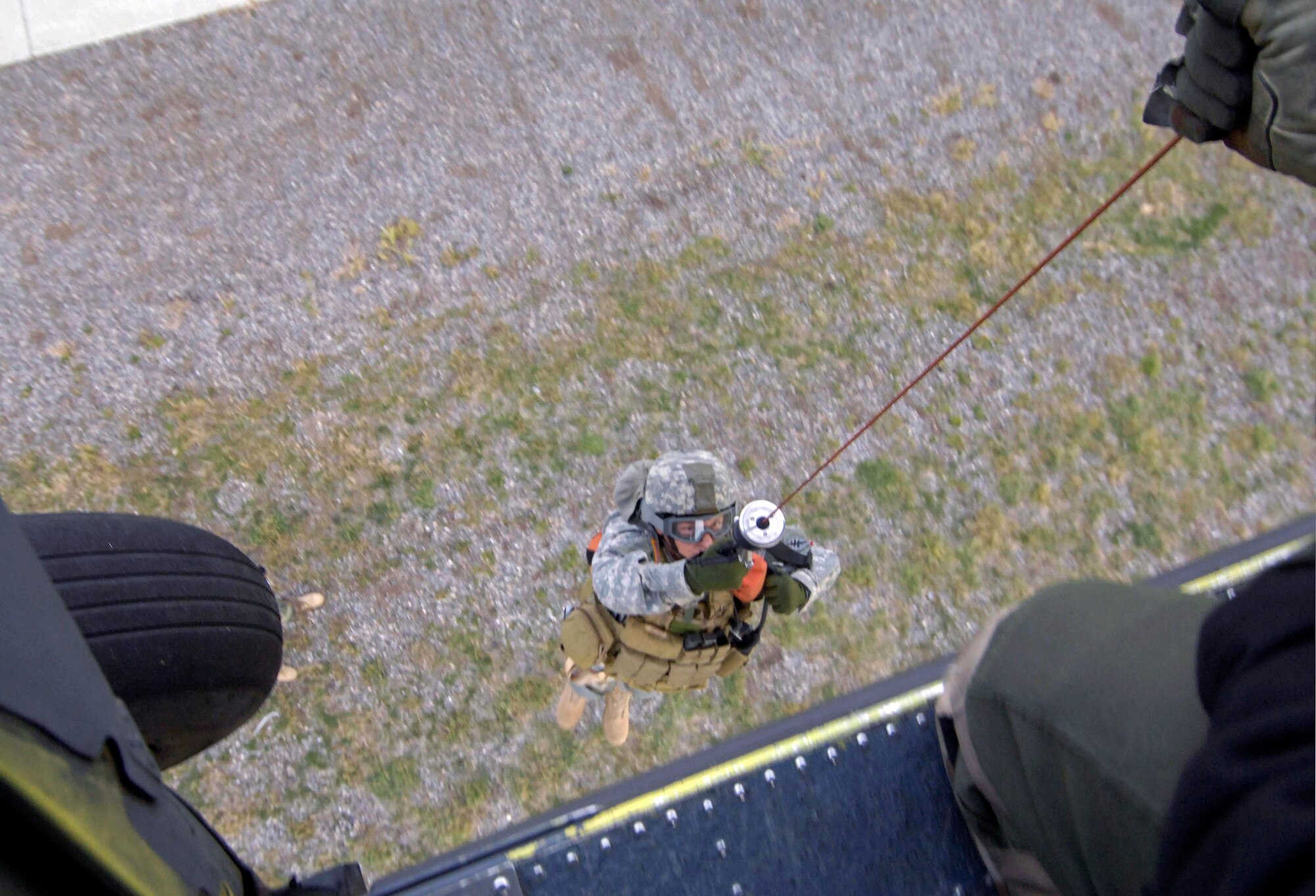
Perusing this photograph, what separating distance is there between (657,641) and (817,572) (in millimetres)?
503

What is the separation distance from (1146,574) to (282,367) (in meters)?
3.66

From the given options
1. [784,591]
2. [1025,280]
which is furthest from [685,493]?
[1025,280]

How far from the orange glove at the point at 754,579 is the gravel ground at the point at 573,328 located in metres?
0.93

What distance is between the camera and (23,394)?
3240 mm

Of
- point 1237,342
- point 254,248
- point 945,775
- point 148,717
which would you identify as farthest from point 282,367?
point 1237,342

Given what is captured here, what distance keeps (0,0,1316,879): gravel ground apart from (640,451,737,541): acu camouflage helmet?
1.03m

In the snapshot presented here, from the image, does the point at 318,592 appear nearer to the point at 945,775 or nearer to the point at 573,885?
the point at 573,885

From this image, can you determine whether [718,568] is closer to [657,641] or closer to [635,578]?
[635,578]

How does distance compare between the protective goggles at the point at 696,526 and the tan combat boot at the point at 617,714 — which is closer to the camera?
the protective goggles at the point at 696,526

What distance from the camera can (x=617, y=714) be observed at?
274 cm

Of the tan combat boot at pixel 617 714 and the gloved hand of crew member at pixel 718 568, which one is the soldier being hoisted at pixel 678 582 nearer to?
the gloved hand of crew member at pixel 718 568

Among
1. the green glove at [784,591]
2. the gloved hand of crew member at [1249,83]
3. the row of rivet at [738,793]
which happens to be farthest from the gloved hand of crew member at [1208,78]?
the row of rivet at [738,793]

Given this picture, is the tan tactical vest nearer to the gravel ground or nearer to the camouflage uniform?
the camouflage uniform

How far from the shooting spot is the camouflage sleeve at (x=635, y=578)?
196 cm
